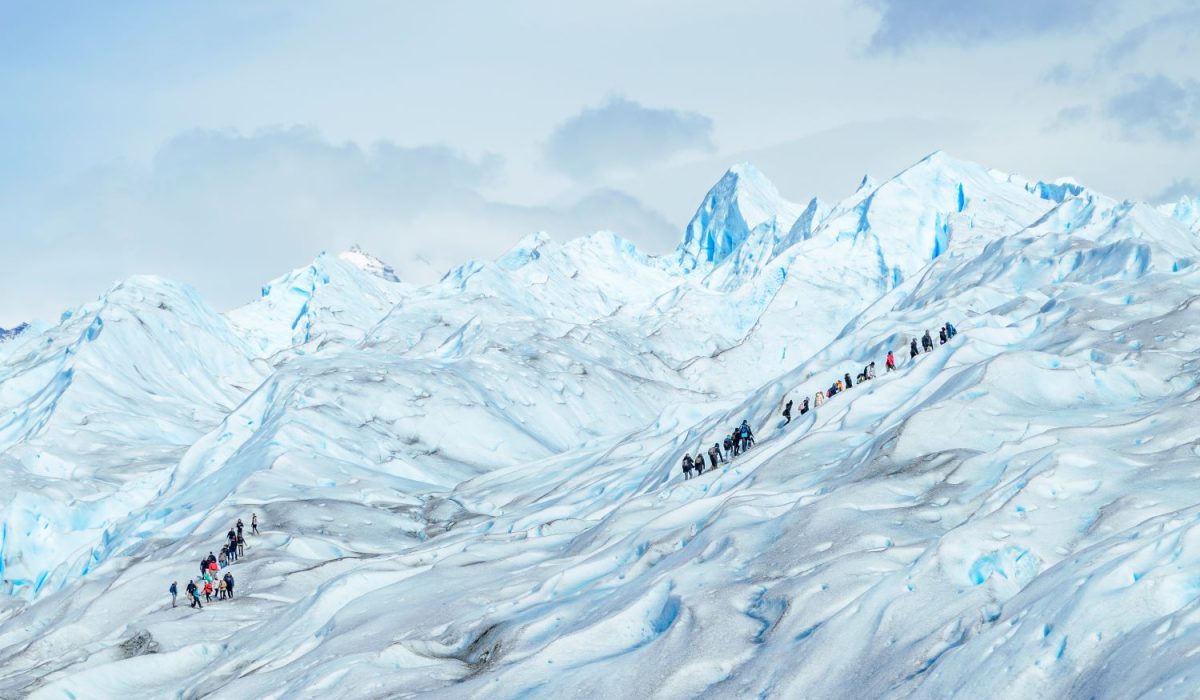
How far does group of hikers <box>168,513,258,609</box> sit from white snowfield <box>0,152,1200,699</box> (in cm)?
83

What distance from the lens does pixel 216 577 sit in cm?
4969

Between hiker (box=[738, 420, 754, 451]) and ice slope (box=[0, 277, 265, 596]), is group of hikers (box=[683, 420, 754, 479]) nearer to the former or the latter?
hiker (box=[738, 420, 754, 451])

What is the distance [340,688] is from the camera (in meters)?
27.8

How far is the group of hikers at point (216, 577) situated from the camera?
4609 cm

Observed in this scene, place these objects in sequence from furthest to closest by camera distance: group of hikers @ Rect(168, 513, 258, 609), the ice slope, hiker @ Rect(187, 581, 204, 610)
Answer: the ice slope
group of hikers @ Rect(168, 513, 258, 609)
hiker @ Rect(187, 581, 204, 610)

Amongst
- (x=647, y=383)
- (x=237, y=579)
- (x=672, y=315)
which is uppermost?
(x=672, y=315)

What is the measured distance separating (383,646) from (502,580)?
21.6 feet

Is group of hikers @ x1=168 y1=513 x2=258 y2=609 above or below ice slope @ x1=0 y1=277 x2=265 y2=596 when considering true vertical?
below

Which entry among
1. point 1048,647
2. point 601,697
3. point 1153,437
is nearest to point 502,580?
point 601,697

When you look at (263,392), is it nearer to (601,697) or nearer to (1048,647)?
(601,697)

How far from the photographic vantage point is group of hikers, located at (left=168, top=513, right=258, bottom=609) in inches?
1815

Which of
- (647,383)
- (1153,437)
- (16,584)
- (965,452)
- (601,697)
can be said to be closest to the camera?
(601,697)

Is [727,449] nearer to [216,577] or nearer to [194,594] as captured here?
[216,577]

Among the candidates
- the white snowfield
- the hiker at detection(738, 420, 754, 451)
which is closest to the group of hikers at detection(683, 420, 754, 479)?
the hiker at detection(738, 420, 754, 451)
